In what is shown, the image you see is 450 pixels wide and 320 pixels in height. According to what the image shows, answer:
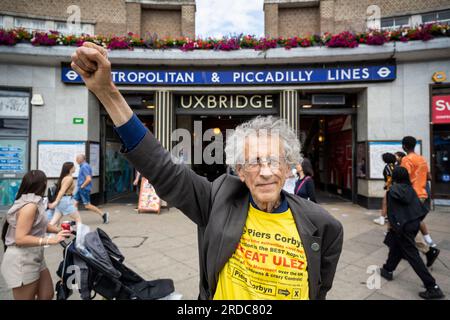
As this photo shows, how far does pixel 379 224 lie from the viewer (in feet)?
22.8

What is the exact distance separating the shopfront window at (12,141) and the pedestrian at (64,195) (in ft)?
16.3

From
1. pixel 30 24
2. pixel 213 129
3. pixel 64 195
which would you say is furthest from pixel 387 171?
pixel 30 24

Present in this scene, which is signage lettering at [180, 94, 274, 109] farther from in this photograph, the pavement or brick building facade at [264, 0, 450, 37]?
the pavement

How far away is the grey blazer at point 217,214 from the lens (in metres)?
1.25

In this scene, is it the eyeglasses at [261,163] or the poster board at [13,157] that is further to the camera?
the poster board at [13,157]

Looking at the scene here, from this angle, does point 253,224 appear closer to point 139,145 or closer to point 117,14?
point 139,145

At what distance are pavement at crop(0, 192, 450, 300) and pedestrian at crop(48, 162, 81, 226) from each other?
75cm

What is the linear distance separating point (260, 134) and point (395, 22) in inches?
507

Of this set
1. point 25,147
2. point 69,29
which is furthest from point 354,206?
point 69,29

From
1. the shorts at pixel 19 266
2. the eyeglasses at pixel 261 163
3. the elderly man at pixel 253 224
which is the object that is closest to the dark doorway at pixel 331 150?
the elderly man at pixel 253 224

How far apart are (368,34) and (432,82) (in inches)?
113

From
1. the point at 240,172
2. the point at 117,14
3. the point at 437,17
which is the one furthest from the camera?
the point at 117,14

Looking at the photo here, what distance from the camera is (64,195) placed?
5.48 meters

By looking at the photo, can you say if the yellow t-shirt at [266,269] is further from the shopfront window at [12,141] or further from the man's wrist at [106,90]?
the shopfront window at [12,141]
